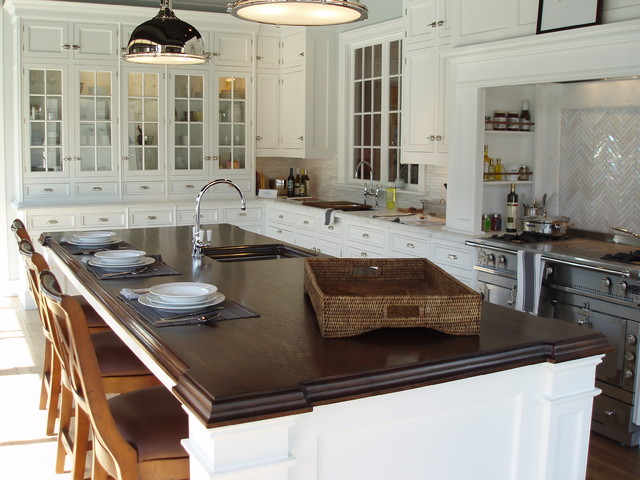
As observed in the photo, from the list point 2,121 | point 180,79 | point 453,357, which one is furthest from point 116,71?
point 453,357

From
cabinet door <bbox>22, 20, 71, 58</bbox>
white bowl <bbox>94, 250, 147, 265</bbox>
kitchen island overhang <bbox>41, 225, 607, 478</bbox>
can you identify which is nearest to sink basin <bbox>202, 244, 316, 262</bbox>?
white bowl <bbox>94, 250, 147, 265</bbox>

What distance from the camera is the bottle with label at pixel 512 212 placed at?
15.8 ft

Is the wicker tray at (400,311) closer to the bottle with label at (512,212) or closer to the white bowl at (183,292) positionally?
the white bowl at (183,292)

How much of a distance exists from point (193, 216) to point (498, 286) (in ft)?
11.8

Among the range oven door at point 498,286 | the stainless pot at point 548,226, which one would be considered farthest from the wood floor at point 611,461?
the stainless pot at point 548,226

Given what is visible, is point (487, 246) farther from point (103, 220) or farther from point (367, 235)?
point (103, 220)

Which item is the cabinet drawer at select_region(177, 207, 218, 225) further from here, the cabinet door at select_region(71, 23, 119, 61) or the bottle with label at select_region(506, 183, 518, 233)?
the bottle with label at select_region(506, 183, 518, 233)

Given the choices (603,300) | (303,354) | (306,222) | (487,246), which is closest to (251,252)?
(487,246)

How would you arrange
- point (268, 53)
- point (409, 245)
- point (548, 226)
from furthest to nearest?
point (268, 53)
point (409, 245)
point (548, 226)

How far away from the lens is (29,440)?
12.5ft

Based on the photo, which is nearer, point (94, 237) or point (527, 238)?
point (94, 237)

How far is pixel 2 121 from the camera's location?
22.7 ft

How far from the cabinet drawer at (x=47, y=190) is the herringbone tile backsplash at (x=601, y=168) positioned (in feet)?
14.5

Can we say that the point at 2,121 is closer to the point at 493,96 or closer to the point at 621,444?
the point at 493,96
